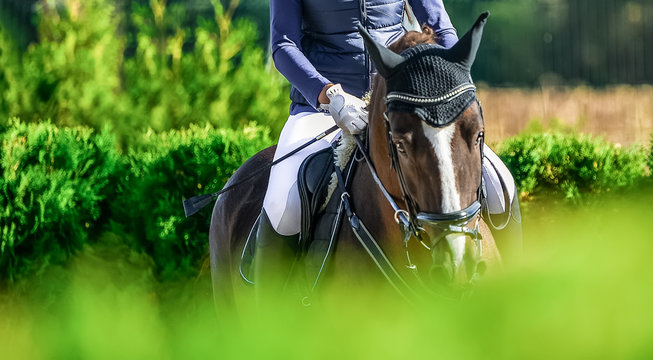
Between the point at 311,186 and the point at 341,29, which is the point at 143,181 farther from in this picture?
the point at 311,186

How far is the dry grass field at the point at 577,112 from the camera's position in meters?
11.6

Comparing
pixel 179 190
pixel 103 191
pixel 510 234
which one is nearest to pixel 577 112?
pixel 179 190

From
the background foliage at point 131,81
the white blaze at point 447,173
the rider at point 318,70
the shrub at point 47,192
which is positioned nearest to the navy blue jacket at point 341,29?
the rider at point 318,70

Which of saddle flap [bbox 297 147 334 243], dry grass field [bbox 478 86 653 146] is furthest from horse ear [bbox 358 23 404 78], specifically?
dry grass field [bbox 478 86 653 146]

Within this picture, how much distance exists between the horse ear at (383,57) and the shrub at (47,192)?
4.96 meters

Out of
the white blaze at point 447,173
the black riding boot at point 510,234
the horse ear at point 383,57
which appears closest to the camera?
the white blaze at point 447,173

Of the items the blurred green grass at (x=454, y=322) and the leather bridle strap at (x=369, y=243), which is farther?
the leather bridle strap at (x=369, y=243)

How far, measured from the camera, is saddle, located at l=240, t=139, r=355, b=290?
320cm

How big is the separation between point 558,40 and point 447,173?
14.3m

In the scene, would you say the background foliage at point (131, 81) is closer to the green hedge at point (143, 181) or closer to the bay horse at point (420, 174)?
the green hedge at point (143, 181)

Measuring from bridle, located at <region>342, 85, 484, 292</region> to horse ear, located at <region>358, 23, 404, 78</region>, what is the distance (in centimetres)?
9

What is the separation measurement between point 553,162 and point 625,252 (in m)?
6.03

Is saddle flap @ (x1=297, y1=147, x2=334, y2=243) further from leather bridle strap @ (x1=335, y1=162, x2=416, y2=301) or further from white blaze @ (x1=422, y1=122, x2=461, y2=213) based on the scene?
white blaze @ (x1=422, y1=122, x2=461, y2=213)

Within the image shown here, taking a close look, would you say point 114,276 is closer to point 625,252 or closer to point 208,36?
point 625,252
